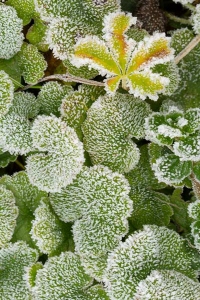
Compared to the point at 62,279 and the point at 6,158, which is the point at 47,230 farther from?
the point at 6,158

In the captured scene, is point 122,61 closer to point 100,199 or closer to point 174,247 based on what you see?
point 100,199

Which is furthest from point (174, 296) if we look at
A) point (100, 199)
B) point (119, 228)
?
point (100, 199)

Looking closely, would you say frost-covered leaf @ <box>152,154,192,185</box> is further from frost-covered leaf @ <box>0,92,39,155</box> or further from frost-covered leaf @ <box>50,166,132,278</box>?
frost-covered leaf @ <box>0,92,39,155</box>

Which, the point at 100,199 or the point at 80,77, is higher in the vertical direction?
the point at 80,77

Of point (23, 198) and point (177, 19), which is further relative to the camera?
point (177, 19)

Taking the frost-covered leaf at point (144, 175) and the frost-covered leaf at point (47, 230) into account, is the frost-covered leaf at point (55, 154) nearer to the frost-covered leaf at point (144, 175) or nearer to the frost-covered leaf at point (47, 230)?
the frost-covered leaf at point (47, 230)

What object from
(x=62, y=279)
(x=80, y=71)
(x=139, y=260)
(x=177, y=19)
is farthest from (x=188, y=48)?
(x=62, y=279)
